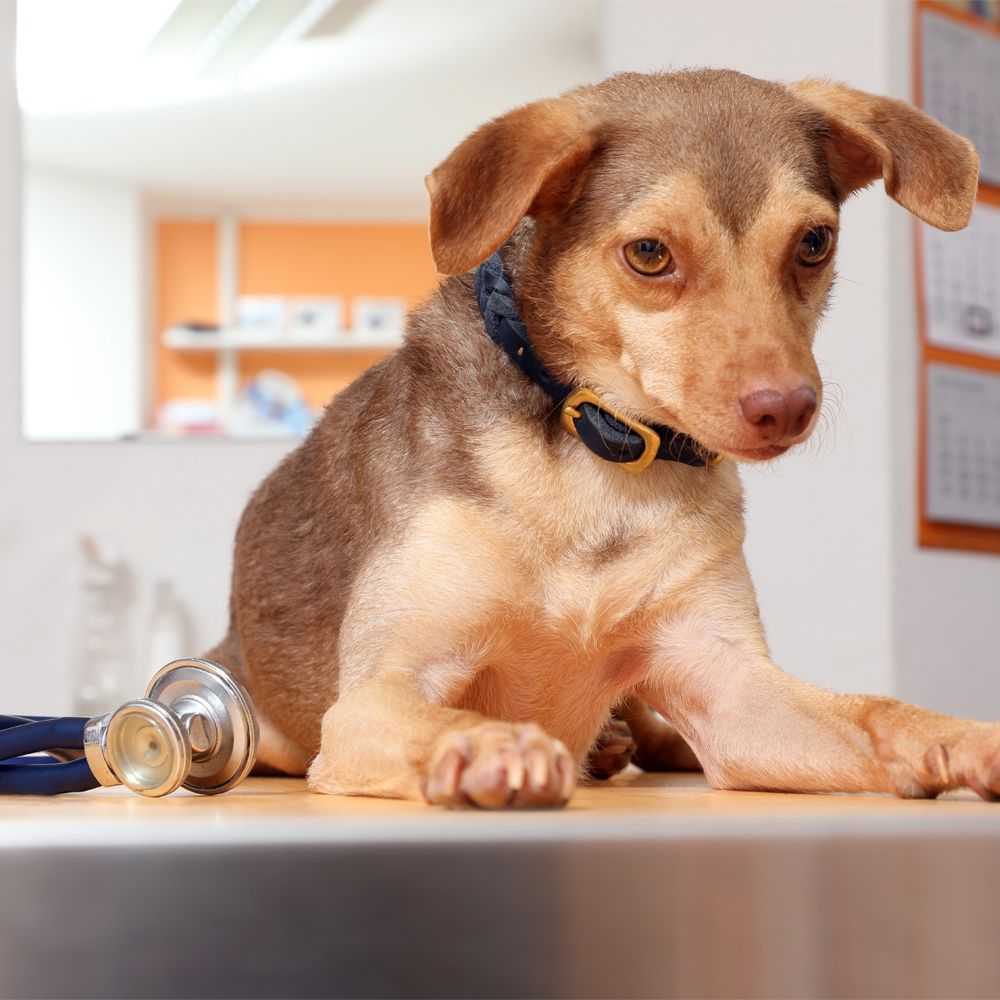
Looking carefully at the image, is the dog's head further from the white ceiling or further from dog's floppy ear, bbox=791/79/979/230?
the white ceiling

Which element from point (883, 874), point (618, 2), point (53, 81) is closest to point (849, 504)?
point (618, 2)

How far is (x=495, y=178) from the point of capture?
41.7 inches

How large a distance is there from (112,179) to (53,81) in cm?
25

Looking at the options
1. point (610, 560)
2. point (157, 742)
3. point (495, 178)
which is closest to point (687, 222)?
point (495, 178)

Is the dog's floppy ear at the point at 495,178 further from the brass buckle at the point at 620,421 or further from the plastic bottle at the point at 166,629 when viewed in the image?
the plastic bottle at the point at 166,629

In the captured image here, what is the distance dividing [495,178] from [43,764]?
60cm

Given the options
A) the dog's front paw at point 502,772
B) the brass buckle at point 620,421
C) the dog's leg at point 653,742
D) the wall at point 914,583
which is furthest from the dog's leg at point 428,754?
the wall at point 914,583

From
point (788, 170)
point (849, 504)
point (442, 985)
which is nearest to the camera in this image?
point (442, 985)

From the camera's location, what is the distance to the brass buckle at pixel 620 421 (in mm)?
1169

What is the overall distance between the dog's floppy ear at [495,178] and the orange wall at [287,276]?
171 centimetres

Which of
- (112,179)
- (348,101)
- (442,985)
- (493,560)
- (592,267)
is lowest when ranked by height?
(442,985)

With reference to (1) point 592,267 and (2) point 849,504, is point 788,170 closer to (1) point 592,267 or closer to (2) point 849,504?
(1) point 592,267

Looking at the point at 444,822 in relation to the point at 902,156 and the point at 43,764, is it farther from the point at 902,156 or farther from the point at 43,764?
the point at 902,156

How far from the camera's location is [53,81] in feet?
9.38
